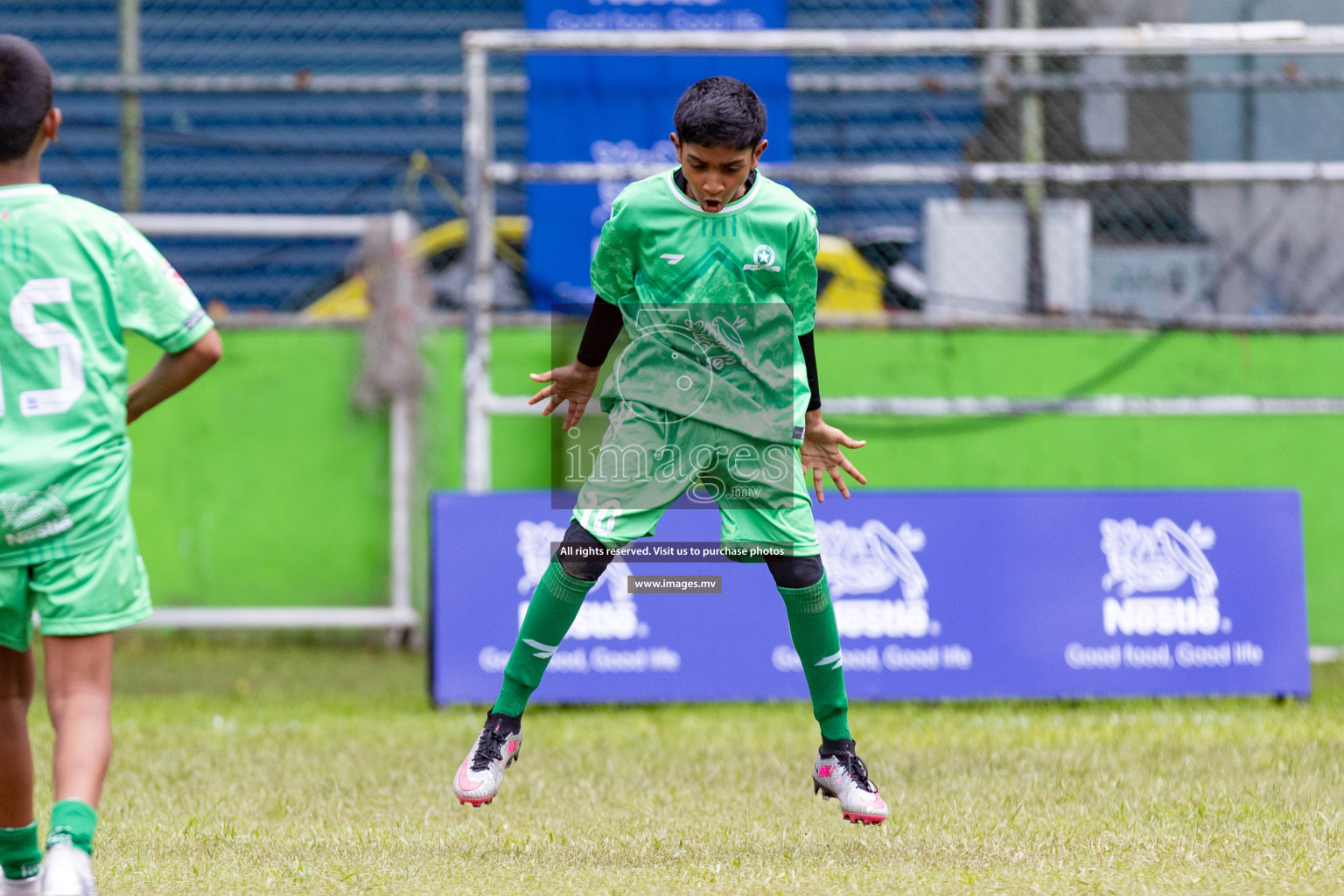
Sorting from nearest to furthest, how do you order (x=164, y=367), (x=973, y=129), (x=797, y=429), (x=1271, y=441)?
(x=164, y=367)
(x=797, y=429)
(x=1271, y=441)
(x=973, y=129)

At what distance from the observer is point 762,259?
4223mm

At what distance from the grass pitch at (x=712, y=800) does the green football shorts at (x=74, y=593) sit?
31.0 inches

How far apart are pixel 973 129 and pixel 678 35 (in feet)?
10.2

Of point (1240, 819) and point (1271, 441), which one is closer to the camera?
point (1240, 819)

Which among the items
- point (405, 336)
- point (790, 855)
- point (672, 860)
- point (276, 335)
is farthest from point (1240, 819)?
point (276, 335)

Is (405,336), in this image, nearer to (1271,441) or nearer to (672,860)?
(1271,441)

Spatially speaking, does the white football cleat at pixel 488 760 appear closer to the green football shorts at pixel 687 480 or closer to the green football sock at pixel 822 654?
the green football shorts at pixel 687 480

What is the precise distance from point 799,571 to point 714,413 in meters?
0.48

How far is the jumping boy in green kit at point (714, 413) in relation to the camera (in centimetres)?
423

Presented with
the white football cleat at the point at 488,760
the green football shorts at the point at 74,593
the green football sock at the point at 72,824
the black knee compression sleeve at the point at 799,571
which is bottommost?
the white football cleat at the point at 488,760

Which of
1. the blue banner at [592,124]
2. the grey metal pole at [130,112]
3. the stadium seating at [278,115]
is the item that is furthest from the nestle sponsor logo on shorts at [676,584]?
the grey metal pole at [130,112]

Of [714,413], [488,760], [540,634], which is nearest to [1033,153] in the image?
[714,413]

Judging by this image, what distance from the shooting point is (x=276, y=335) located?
8.87 meters

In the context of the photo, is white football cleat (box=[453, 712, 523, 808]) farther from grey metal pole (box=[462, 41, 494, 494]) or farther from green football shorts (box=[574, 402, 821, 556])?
grey metal pole (box=[462, 41, 494, 494])
